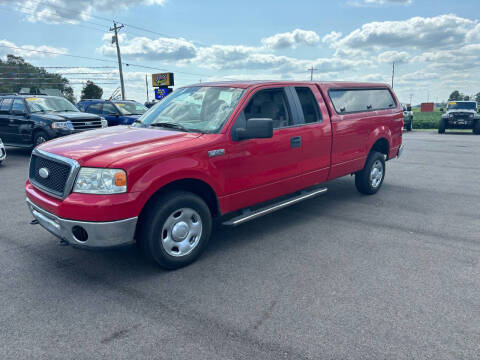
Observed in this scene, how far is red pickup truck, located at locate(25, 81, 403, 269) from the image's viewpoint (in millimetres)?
3256

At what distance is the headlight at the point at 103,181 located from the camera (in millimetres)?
3217

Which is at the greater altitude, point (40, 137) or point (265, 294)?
point (40, 137)

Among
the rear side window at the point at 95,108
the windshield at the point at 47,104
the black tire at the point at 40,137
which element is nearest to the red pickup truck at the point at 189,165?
the black tire at the point at 40,137

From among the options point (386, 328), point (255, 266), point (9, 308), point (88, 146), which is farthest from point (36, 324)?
point (386, 328)

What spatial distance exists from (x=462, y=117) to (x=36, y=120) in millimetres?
20750

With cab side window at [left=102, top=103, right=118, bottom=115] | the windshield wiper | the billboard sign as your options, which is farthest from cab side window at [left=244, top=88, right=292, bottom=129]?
the billboard sign

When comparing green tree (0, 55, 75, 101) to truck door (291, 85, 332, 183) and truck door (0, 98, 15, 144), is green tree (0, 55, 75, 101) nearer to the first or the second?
truck door (0, 98, 15, 144)

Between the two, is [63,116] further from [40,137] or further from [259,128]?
[259,128]

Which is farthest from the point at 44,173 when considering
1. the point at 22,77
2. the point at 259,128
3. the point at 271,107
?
the point at 22,77

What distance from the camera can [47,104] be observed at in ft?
38.4

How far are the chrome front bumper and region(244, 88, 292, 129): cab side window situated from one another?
1865 millimetres

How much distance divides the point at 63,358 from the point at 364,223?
13.3 feet

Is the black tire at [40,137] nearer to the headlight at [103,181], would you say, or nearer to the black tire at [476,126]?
the headlight at [103,181]

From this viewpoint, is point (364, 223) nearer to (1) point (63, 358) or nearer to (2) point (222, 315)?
(2) point (222, 315)
